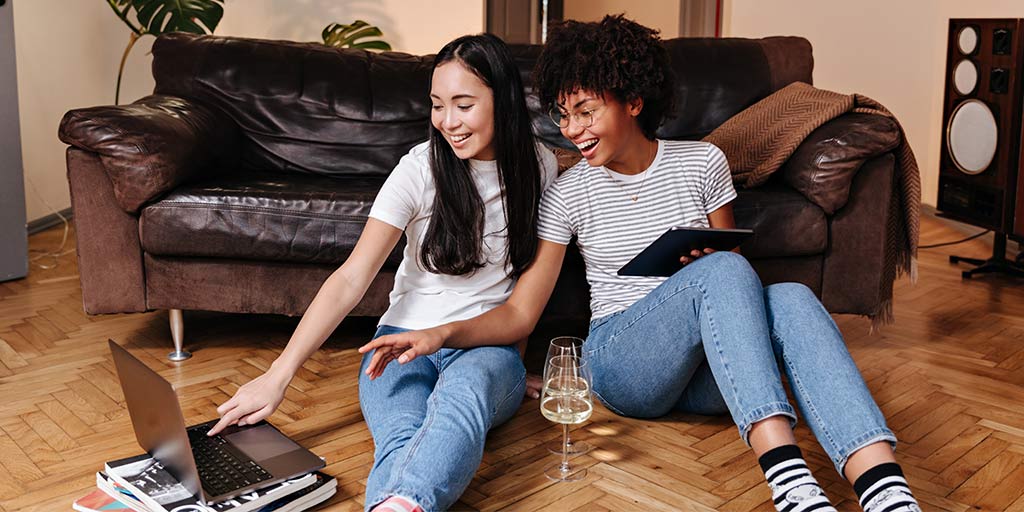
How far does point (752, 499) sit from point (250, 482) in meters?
0.89

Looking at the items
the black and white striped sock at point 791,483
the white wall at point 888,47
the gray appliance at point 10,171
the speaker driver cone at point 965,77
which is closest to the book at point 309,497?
the black and white striped sock at point 791,483

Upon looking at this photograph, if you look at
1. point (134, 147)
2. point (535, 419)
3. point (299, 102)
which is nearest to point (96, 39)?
point (299, 102)

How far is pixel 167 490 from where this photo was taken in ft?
5.89

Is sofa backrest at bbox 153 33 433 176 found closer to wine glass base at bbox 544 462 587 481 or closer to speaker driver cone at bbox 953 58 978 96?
wine glass base at bbox 544 462 587 481

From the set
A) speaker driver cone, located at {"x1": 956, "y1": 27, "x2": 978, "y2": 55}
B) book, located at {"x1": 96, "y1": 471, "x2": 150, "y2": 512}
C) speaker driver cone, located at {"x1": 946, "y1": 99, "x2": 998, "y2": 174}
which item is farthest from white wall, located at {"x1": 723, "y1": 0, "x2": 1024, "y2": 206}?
book, located at {"x1": 96, "y1": 471, "x2": 150, "y2": 512}

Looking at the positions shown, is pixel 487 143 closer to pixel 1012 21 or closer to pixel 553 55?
pixel 553 55

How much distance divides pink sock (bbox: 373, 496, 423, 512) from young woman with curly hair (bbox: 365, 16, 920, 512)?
0.30 m

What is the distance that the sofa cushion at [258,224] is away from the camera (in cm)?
261

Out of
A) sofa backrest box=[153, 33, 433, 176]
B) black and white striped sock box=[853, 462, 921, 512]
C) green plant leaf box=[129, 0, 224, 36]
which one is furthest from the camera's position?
green plant leaf box=[129, 0, 224, 36]

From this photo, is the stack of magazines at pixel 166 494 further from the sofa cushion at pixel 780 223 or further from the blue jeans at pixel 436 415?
the sofa cushion at pixel 780 223

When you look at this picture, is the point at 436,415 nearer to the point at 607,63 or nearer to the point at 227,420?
the point at 227,420

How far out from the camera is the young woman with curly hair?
173 cm

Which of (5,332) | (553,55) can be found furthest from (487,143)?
(5,332)

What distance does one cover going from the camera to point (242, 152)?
3174mm
